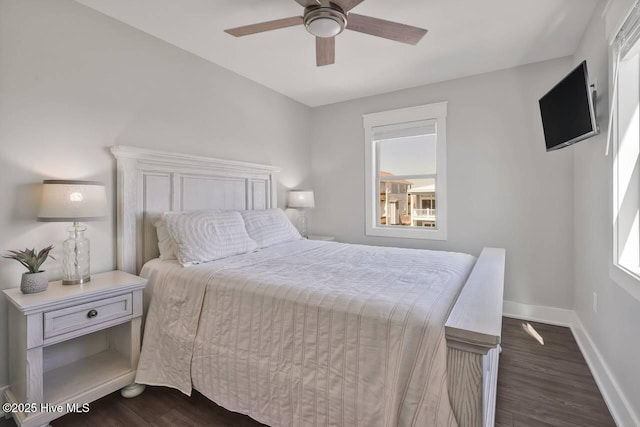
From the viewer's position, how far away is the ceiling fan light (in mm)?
1759

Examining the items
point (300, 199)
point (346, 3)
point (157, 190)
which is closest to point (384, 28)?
point (346, 3)

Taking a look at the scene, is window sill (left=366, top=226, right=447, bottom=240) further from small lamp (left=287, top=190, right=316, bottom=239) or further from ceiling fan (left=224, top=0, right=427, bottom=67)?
ceiling fan (left=224, top=0, right=427, bottom=67)

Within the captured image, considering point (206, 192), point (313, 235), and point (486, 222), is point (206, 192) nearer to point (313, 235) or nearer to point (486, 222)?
point (313, 235)

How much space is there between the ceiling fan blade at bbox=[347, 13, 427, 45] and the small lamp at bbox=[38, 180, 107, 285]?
195 centimetres

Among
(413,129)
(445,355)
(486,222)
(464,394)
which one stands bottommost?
(464,394)

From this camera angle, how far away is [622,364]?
5.54 feet

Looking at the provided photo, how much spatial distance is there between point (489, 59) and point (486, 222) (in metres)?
1.66

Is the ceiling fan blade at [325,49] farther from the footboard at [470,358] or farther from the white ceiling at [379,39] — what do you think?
the footboard at [470,358]

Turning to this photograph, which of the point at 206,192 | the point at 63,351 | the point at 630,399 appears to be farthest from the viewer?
the point at 206,192

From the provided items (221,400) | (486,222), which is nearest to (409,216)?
(486,222)

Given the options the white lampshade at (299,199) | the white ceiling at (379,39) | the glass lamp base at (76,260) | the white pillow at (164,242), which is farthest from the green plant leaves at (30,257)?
the white lampshade at (299,199)

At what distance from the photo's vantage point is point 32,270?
68.4 inches

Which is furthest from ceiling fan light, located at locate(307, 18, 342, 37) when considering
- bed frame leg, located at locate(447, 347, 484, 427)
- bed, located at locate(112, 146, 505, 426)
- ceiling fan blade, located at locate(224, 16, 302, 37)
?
bed frame leg, located at locate(447, 347, 484, 427)

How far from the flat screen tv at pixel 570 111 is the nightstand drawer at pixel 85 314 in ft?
10.5
